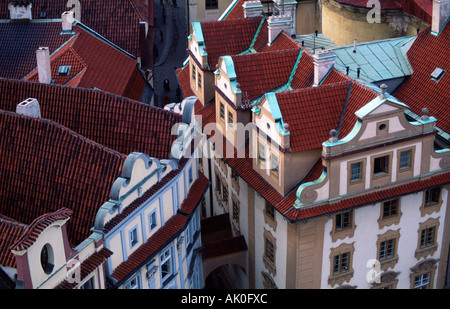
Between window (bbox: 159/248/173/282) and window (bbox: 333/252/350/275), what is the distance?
10540mm

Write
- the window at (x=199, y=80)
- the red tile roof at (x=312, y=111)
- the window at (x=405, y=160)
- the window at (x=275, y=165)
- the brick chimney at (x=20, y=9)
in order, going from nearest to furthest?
1. the red tile roof at (x=312, y=111)
2. the window at (x=275, y=165)
3. the window at (x=405, y=160)
4. the window at (x=199, y=80)
5. the brick chimney at (x=20, y=9)

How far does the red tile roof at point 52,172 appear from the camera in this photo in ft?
137

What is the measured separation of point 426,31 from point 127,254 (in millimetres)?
27759

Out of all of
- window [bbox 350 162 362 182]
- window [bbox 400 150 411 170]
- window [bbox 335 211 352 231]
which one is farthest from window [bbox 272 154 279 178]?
window [bbox 400 150 411 170]

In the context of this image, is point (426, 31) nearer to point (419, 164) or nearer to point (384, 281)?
point (419, 164)

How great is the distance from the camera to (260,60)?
174 feet

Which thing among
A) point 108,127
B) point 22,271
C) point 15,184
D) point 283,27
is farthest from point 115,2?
point 22,271

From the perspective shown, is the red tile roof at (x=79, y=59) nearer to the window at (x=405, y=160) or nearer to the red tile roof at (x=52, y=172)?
the red tile roof at (x=52, y=172)

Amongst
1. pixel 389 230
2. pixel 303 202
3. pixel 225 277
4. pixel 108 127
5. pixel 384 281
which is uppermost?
pixel 108 127

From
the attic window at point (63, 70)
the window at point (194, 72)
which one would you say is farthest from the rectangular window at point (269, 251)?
the attic window at point (63, 70)

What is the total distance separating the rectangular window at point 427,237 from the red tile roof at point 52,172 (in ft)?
71.4

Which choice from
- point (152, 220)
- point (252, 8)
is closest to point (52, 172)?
point (152, 220)

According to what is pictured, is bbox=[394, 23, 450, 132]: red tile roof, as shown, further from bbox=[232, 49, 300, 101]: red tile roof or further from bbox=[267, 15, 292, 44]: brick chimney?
bbox=[267, 15, 292, 44]: brick chimney

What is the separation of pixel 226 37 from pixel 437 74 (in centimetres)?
1562
